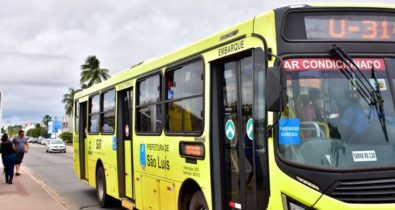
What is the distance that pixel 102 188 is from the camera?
11383mm

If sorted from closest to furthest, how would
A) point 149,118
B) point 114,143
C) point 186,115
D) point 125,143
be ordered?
point 186,115
point 149,118
point 125,143
point 114,143

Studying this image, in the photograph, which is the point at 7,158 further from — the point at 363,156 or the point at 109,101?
the point at 363,156

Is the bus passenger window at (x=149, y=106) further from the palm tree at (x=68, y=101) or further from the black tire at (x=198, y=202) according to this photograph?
the palm tree at (x=68, y=101)

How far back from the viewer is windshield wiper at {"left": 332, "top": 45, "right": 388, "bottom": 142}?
454 cm

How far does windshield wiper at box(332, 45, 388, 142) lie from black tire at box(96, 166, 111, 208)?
7.70 meters

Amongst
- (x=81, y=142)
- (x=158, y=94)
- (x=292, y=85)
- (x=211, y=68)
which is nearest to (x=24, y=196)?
(x=81, y=142)

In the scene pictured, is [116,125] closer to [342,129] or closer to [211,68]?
[211,68]

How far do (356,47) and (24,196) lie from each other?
1030 centimetres

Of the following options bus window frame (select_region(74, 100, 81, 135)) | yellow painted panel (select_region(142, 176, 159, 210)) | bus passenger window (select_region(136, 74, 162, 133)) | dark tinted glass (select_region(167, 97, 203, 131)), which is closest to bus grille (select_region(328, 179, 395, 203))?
dark tinted glass (select_region(167, 97, 203, 131))

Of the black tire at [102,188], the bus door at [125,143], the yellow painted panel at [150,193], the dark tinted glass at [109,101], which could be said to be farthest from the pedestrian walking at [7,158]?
the yellow painted panel at [150,193]

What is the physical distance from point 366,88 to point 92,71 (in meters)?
64.8

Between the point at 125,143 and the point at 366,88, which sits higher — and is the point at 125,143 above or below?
below

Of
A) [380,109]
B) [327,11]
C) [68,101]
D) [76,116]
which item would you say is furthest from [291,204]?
[68,101]

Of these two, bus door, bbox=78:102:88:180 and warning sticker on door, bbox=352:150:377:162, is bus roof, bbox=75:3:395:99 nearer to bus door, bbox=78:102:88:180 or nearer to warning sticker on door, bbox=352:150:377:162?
warning sticker on door, bbox=352:150:377:162
